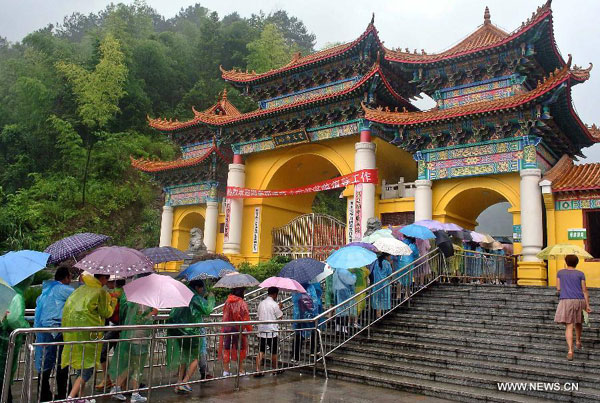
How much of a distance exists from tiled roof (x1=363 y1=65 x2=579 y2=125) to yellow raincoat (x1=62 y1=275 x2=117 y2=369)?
11.4 m

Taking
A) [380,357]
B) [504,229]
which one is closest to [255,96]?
[380,357]

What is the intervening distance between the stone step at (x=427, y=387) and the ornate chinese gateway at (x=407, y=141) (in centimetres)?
739

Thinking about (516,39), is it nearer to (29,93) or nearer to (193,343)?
(193,343)

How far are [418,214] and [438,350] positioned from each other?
755 cm

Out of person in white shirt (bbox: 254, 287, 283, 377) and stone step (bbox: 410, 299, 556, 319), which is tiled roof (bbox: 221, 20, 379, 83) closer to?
stone step (bbox: 410, 299, 556, 319)

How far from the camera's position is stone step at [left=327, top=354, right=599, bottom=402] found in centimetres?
601

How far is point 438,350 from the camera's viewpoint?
780 cm

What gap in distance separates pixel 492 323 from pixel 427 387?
2622mm

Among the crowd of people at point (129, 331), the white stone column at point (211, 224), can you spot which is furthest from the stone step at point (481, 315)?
the white stone column at point (211, 224)

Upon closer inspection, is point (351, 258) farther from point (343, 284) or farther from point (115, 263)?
point (115, 263)

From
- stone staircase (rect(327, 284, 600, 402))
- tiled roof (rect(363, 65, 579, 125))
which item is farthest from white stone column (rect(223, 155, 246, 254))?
stone staircase (rect(327, 284, 600, 402))

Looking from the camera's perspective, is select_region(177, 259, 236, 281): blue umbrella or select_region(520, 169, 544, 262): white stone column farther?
select_region(520, 169, 544, 262): white stone column

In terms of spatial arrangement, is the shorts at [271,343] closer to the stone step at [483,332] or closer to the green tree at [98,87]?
the stone step at [483,332]

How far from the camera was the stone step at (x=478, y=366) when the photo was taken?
21.0ft
